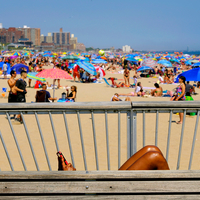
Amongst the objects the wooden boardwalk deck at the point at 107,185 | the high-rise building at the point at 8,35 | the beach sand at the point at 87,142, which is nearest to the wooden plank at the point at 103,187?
the wooden boardwalk deck at the point at 107,185

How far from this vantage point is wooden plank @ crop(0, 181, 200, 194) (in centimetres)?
185

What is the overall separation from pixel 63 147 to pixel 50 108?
11.2ft

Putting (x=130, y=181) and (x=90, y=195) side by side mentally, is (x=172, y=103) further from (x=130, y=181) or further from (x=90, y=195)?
(x=90, y=195)

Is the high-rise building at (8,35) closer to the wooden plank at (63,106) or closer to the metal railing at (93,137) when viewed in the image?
the metal railing at (93,137)

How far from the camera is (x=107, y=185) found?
1.87 metres

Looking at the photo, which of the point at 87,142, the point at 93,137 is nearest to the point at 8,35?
the point at 87,142

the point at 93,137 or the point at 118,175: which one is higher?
the point at 118,175

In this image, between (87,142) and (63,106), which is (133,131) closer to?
(63,106)

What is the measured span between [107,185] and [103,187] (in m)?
0.03

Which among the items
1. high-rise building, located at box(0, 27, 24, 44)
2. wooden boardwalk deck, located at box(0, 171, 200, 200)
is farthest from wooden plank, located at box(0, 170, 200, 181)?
high-rise building, located at box(0, 27, 24, 44)

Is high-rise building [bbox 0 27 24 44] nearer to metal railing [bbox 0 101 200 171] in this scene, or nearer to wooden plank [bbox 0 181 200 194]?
metal railing [bbox 0 101 200 171]

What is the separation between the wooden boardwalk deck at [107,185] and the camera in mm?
1849

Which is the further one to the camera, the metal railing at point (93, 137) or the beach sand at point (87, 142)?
the beach sand at point (87, 142)

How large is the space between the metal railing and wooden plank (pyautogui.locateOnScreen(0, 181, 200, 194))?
0.60m
